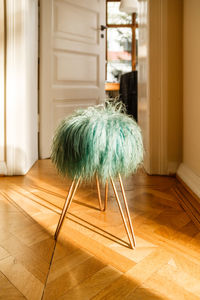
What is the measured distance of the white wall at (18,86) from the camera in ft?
7.15

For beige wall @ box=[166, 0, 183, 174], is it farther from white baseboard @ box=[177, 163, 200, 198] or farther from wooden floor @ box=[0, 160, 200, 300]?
wooden floor @ box=[0, 160, 200, 300]

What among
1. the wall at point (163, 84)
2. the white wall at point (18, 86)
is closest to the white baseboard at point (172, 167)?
the wall at point (163, 84)

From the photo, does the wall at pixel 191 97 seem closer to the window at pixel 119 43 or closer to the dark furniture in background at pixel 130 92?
the dark furniture in background at pixel 130 92

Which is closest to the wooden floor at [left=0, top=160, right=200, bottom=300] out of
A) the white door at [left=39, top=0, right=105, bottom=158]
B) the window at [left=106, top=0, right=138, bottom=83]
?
the white door at [left=39, top=0, right=105, bottom=158]

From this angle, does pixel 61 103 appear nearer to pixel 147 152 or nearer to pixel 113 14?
pixel 147 152

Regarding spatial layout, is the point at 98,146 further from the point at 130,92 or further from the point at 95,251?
the point at 130,92

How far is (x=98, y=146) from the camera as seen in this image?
3.33 feet

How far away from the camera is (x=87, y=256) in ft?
3.38

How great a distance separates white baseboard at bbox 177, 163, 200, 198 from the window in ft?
14.4

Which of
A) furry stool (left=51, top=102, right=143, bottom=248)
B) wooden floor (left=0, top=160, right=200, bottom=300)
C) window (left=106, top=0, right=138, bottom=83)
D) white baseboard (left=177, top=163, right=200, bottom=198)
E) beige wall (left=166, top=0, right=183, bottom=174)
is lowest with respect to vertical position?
wooden floor (left=0, top=160, right=200, bottom=300)

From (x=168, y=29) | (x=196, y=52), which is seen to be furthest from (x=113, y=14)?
(x=196, y=52)

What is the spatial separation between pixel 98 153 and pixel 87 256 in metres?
0.38

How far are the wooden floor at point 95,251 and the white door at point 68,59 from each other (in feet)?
4.54

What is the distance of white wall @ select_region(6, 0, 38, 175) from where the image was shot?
A: 2.18 metres
